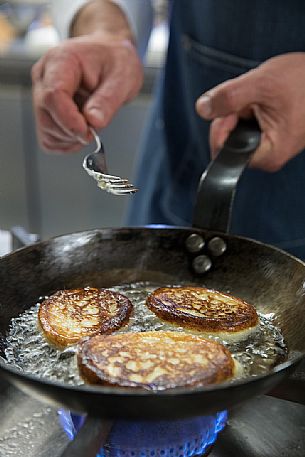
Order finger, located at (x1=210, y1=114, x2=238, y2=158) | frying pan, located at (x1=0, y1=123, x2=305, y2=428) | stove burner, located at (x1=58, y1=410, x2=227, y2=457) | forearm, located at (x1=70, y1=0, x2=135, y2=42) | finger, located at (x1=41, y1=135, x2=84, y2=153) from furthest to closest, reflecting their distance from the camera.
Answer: forearm, located at (x1=70, y1=0, x2=135, y2=42) < finger, located at (x1=41, y1=135, x2=84, y2=153) < finger, located at (x1=210, y1=114, x2=238, y2=158) < frying pan, located at (x1=0, y1=123, x2=305, y2=428) < stove burner, located at (x1=58, y1=410, x2=227, y2=457)

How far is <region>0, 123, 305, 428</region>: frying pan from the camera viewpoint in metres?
0.79

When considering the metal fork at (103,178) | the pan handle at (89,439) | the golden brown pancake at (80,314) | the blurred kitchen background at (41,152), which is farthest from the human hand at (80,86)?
the blurred kitchen background at (41,152)

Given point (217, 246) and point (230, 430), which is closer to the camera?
point (230, 430)

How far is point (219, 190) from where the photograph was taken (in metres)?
0.88

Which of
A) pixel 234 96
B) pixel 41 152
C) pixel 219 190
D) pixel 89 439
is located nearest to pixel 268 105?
pixel 234 96

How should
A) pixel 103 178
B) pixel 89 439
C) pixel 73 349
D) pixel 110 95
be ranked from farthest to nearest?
pixel 110 95 → pixel 103 178 → pixel 73 349 → pixel 89 439

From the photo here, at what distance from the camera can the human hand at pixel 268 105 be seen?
96 centimetres

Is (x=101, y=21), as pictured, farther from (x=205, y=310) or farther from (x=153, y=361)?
(x=153, y=361)

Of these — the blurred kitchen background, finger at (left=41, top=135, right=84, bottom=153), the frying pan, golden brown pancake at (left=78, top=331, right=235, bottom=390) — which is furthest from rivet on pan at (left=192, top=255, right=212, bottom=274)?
the blurred kitchen background

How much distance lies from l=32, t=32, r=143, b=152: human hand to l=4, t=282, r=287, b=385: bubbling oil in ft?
1.22

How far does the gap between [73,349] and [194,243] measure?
283mm

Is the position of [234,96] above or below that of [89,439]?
above

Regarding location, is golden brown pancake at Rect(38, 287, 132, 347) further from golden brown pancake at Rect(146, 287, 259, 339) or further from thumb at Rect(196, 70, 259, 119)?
thumb at Rect(196, 70, 259, 119)

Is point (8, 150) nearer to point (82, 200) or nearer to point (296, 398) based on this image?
point (82, 200)
